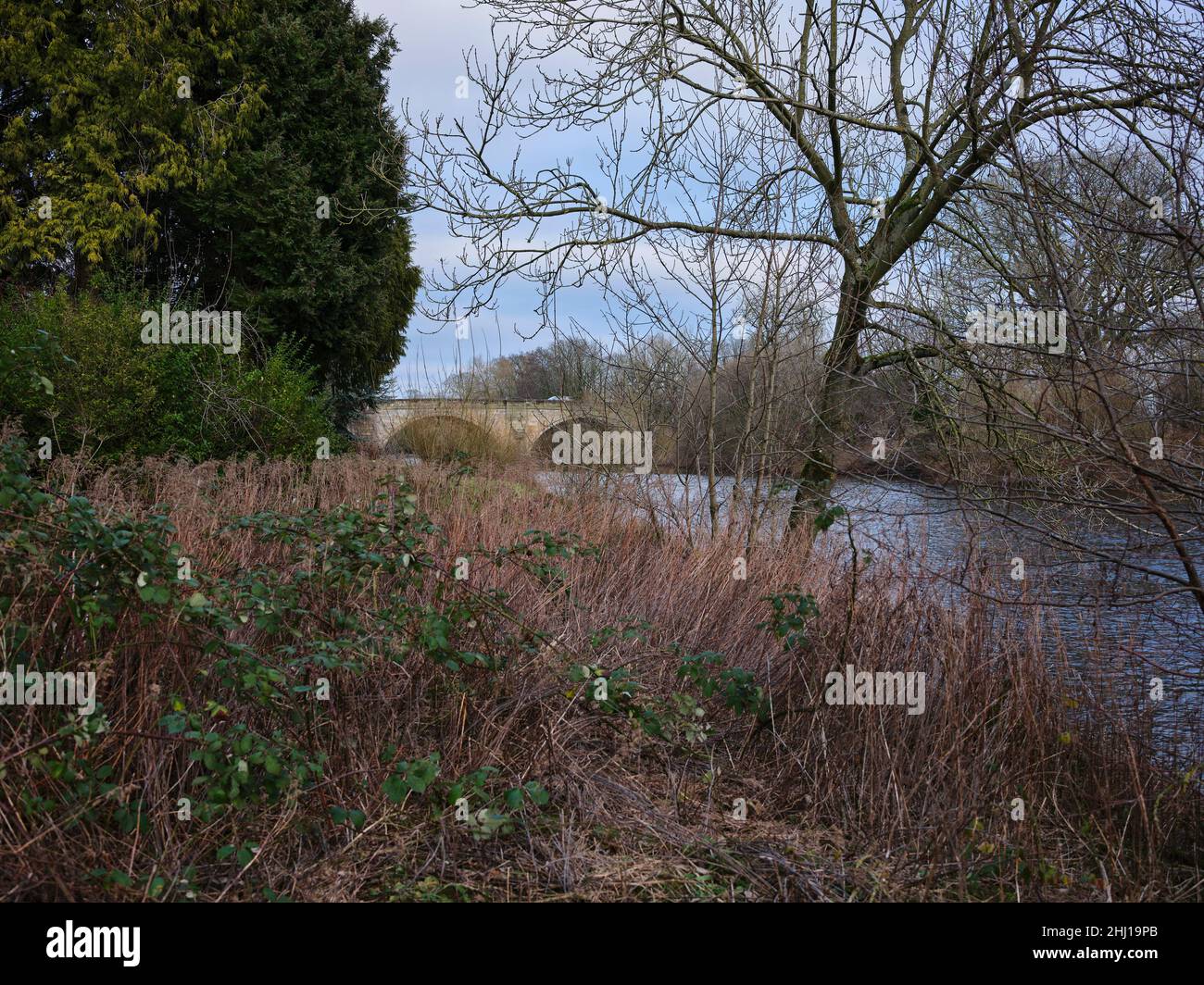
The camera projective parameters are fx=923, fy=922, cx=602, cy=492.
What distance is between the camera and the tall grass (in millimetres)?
2859

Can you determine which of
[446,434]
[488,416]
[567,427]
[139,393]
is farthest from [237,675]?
[488,416]

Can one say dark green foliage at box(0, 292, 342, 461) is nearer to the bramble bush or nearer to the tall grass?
the tall grass

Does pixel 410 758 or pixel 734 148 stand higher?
pixel 734 148

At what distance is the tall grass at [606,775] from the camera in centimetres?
286

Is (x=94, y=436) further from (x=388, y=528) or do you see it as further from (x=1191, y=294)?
(x=1191, y=294)

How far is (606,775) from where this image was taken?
3.60 m

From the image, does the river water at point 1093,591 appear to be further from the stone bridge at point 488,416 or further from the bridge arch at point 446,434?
the bridge arch at point 446,434

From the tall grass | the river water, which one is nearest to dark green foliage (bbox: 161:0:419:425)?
the tall grass

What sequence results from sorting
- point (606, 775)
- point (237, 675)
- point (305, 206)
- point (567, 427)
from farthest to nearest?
1. point (305, 206)
2. point (567, 427)
3. point (606, 775)
4. point (237, 675)

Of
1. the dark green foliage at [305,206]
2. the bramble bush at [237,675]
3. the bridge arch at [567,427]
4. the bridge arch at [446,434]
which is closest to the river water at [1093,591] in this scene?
the bramble bush at [237,675]

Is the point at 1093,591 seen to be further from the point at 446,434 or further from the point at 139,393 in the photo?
the point at 139,393
